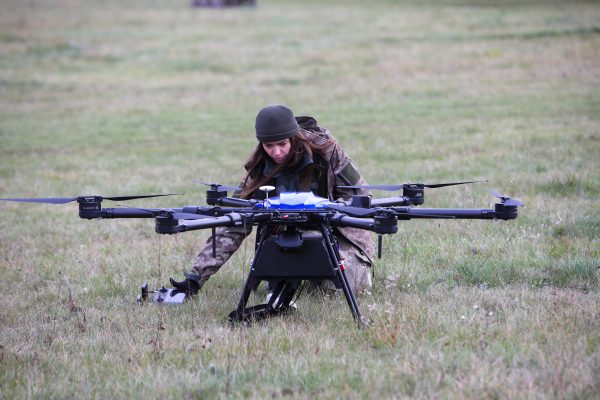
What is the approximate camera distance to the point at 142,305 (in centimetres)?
749

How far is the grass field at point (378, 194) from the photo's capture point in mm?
5500

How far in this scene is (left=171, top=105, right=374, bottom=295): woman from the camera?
7000 mm

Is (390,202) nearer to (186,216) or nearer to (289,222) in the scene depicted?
(289,222)

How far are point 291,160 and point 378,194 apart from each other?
5.17m

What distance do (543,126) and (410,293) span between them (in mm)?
9791

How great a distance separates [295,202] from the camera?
625cm

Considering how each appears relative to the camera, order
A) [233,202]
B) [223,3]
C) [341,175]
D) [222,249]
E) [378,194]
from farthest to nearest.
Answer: [223,3] → [378,194] → [222,249] → [341,175] → [233,202]

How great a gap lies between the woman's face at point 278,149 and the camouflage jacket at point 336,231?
38 centimetres

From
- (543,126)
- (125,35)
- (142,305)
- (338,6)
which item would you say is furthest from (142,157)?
(338,6)

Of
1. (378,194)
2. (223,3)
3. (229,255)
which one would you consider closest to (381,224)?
(229,255)

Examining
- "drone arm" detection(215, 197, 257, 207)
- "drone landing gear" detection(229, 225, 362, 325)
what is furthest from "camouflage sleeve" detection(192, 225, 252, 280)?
"drone landing gear" detection(229, 225, 362, 325)

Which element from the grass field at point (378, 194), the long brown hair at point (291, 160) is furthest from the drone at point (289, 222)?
the long brown hair at point (291, 160)

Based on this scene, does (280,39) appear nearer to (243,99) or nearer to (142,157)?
(243,99)

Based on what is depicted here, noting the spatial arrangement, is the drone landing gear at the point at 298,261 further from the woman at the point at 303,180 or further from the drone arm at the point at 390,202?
the woman at the point at 303,180
